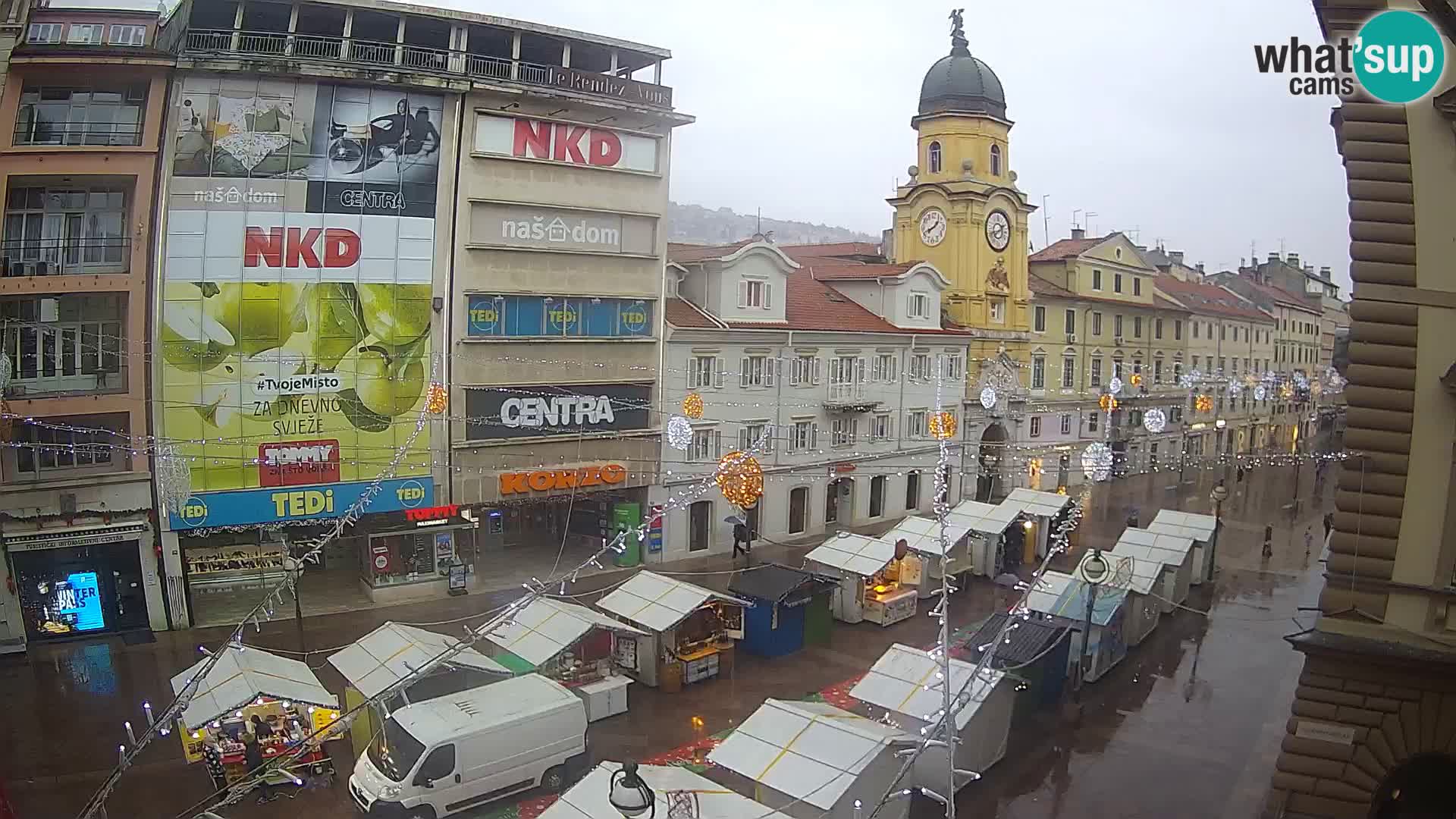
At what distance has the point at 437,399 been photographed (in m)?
23.3

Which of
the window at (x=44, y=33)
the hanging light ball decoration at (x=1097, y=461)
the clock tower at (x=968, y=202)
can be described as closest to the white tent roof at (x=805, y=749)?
the window at (x=44, y=33)

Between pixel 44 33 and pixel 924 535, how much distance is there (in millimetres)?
23230

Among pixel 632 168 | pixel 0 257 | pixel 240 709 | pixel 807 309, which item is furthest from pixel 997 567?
pixel 0 257

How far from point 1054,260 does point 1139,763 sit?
31951mm

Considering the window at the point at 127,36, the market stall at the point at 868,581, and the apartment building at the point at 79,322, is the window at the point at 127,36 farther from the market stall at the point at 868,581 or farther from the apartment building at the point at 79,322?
the market stall at the point at 868,581

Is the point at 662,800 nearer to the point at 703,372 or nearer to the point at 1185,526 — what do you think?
the point at 703,372

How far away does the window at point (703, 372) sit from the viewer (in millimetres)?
28281

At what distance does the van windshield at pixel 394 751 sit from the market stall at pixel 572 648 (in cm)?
312

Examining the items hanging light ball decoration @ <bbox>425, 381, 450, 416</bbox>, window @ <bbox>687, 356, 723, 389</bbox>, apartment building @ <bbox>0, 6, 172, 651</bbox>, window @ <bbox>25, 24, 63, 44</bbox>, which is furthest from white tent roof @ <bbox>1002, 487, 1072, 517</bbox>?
window @ <bbox>25, 24, 63, 44</bbox>

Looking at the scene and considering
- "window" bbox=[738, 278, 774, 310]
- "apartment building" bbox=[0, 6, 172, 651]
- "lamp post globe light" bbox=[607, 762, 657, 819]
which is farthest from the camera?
"window" bbox=[738, 278, 774, 310]

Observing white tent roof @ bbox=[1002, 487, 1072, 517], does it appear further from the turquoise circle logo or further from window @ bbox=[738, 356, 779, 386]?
the turquoise circle logo

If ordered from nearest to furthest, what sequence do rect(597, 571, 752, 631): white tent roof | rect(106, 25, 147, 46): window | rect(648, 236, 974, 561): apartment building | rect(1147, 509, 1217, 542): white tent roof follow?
1. rect(597, 571, 752, 631): white tent roof
2. rect(106, 25, 147, 46): window
3. rect(1147, 509, 1217, 542): white tent roof
4. rect(648, 236, 974, 561): apartment building

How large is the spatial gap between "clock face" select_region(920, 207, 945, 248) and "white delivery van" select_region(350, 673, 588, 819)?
2787cm

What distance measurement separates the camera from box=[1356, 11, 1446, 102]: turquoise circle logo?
34.2 feet
